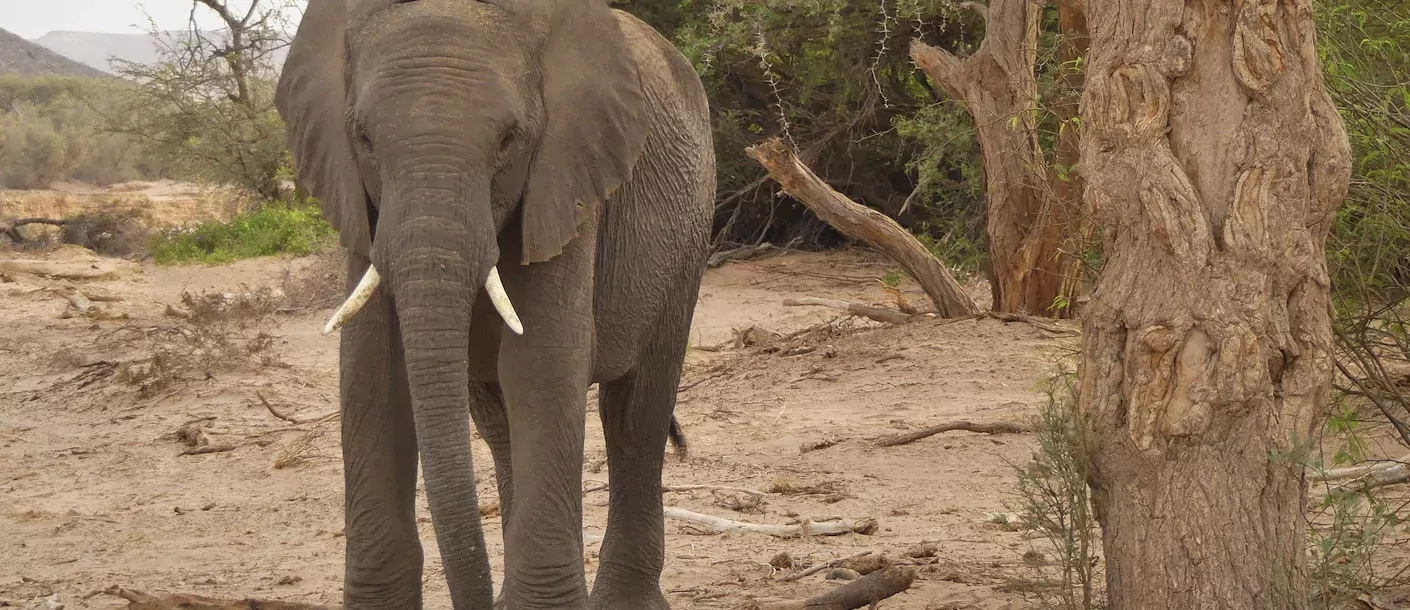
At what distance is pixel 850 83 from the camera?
14.3m

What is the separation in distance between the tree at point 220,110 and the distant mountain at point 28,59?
39.4 meters

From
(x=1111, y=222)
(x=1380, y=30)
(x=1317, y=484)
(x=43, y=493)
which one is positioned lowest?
(x=43, y=493)

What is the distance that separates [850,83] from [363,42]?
10.8 m

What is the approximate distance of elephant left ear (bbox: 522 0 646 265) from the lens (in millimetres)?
3967

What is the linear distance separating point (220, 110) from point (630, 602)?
19124mm

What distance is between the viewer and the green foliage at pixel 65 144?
29.5m

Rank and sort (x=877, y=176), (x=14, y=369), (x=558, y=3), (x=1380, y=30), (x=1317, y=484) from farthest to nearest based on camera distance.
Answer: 1. (x=877, y=176)
2. (x=14, y=369)
3. (x=1317, y=484)
4. (x=1380, y=30)
5. (x=558, y=3)

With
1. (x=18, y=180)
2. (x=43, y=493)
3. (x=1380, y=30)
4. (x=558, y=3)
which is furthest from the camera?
(x=18, y=180)

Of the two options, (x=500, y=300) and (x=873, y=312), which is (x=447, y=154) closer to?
(x=500, y=300)

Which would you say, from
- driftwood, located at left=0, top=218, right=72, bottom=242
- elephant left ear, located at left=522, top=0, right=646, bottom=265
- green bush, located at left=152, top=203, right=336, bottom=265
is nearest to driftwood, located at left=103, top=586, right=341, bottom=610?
elephant left ear, located at left=522, top=0, right=646, bottom=265

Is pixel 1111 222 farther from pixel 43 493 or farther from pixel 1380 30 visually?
pixel 43 493

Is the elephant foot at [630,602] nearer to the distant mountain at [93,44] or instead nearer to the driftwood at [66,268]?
the driftwood at [66,268]

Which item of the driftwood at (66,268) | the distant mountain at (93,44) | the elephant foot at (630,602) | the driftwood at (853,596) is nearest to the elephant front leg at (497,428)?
the elephant foot at (630,602)

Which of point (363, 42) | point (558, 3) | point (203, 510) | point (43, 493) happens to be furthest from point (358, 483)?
point (43, 493)
